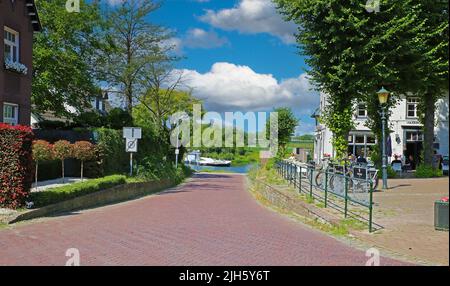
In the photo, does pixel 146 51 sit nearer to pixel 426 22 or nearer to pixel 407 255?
pixel 426 22

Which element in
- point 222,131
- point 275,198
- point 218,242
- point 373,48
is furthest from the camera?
point 222,131

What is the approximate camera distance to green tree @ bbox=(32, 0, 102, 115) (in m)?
29.4

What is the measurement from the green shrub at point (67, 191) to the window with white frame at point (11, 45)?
22.1ft

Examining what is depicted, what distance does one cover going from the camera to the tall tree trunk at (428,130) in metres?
28.5

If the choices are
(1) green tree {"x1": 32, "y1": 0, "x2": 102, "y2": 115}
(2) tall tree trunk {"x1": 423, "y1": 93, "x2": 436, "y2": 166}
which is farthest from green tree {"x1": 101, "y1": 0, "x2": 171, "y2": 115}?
(2) tall tree trunk {"x1": 423, "y1": 93, "x2": 436, "y2": 166}

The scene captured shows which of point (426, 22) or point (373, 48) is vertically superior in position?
point (426, 22)

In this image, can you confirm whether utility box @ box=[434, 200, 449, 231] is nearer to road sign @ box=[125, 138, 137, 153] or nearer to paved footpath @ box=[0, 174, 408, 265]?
paved footpath @ box=[0, 174, 408, 265]

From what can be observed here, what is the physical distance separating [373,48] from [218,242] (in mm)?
16688

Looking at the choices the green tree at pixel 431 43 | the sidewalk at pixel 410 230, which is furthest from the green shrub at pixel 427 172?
the sidewalk at pixel 410 230

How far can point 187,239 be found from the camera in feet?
29.7

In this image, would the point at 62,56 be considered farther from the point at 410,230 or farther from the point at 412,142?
the point at 412,142

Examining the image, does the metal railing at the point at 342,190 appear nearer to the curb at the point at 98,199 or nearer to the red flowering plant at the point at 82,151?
the curb at the point at 98,199
